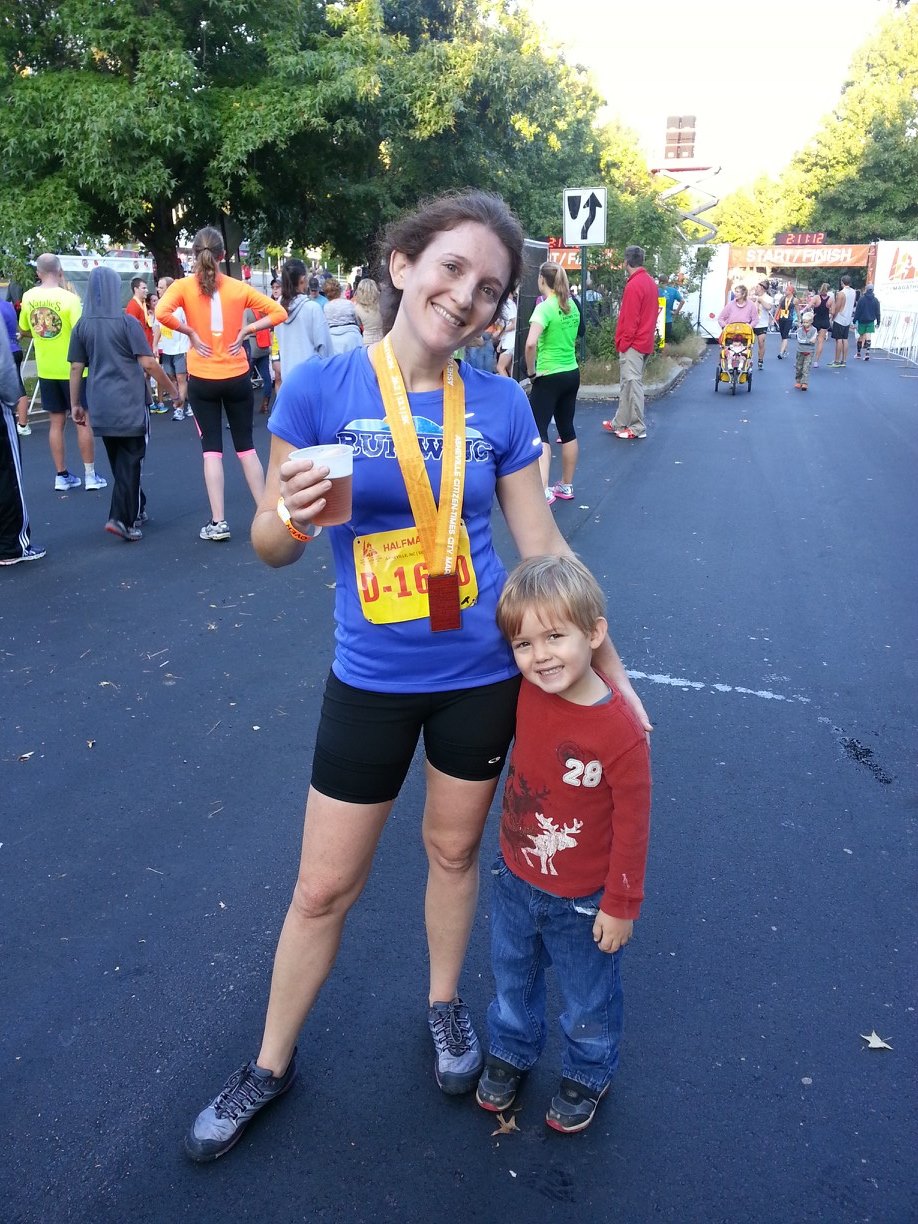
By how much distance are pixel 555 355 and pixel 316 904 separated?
22.6ft

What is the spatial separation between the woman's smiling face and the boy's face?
2.03ft

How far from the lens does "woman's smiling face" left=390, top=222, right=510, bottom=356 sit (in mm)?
2021

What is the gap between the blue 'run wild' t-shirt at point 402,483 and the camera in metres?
2.02

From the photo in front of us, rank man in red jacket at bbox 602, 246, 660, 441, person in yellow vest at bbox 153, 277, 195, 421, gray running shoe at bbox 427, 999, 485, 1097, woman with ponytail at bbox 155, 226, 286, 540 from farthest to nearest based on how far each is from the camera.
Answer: person in yellow vest at bbox 153, 277, 195, 421
man in red jacket at bbox 602, 246, 660, 441
woman with ponytail at bbox 155, 226, 286, 540
gray running shoe at bbox 427, 999, 485, 1097

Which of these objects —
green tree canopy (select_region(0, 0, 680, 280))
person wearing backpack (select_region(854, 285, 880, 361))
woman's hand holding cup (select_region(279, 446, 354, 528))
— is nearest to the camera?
woman's hand holding cup (select_region(279, 446, 354, 528))

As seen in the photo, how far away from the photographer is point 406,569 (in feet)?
6.74

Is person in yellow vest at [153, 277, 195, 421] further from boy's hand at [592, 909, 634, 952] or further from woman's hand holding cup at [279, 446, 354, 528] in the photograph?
boy's hand at [592, 909, 634, 952]

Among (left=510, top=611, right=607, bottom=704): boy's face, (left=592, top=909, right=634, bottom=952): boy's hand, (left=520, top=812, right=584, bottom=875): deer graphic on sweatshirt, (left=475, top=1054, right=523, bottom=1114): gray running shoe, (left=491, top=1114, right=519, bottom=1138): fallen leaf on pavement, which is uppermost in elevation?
(left=510, top=611, right=607, bottom=704): boy's face

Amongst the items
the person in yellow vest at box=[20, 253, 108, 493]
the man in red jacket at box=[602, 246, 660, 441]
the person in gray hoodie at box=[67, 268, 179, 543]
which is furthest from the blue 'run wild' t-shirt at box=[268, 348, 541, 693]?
the man in red jacket at box=[602, 246, 660, 441]

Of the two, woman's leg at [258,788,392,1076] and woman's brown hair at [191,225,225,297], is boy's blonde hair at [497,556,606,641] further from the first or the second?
woman's brown hair at [191,225,225,297]

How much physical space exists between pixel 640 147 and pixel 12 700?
5629 cm

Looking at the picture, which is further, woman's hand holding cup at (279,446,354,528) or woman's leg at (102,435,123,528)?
woman's leg at (102,435,123,528)

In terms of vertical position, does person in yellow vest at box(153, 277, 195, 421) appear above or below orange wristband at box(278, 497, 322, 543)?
below

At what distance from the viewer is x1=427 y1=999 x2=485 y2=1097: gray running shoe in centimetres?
246
